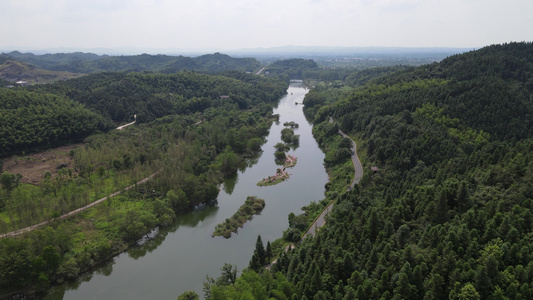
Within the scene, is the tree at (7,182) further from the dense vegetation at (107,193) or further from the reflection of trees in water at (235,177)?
the reflection of trees in water at (235,177)

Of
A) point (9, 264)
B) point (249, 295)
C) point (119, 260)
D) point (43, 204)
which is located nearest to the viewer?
point (249, 295)

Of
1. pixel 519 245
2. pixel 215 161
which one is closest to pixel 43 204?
pixel 215 161

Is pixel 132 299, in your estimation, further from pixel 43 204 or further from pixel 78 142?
pixel 78 142

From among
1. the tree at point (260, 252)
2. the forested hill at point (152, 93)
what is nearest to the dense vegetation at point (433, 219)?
the tree at point (260, 252)

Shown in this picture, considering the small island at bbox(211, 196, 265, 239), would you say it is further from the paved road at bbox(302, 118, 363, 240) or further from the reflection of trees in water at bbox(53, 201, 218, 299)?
the paved road at bbox(302, 118, 363, 240)

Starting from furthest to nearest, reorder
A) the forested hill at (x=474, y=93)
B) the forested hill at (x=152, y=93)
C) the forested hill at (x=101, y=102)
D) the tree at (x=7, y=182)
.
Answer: the forested hill at (x=152, y=93) < the forested hill at (x=101, y=102) < the forested hill at (x=474, y=93) < the tree at (x=7, y=182)

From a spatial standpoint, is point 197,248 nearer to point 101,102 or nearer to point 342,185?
point 342,185
